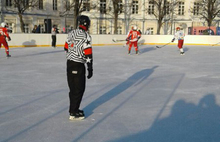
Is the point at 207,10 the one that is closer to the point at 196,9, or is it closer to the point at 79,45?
the point at 196,9

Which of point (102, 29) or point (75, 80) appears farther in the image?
point (102, 29)

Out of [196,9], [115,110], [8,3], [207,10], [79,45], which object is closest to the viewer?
[79,45]

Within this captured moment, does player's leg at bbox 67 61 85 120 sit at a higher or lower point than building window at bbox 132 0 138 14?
lower

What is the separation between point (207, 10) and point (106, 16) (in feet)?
46.3

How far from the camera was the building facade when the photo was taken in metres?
32.0

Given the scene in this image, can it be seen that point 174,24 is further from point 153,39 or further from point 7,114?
point 7,114

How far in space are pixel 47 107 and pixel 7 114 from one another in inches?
27.6

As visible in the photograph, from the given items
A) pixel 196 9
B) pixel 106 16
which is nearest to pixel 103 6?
pixel 106 16

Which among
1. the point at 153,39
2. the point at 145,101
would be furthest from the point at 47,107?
the point at 153,39

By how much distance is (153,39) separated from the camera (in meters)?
25.5

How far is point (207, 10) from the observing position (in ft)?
121

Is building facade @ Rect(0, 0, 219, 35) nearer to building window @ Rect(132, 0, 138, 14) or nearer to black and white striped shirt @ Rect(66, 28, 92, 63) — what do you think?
building window @ Rect(132, 0, 138, 14)

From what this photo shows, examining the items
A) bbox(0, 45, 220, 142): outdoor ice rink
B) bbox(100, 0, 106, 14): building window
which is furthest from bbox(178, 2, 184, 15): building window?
bbox(0, 45, 220, 142): outdoor ice rink

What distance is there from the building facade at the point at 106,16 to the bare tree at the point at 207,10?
52cm
